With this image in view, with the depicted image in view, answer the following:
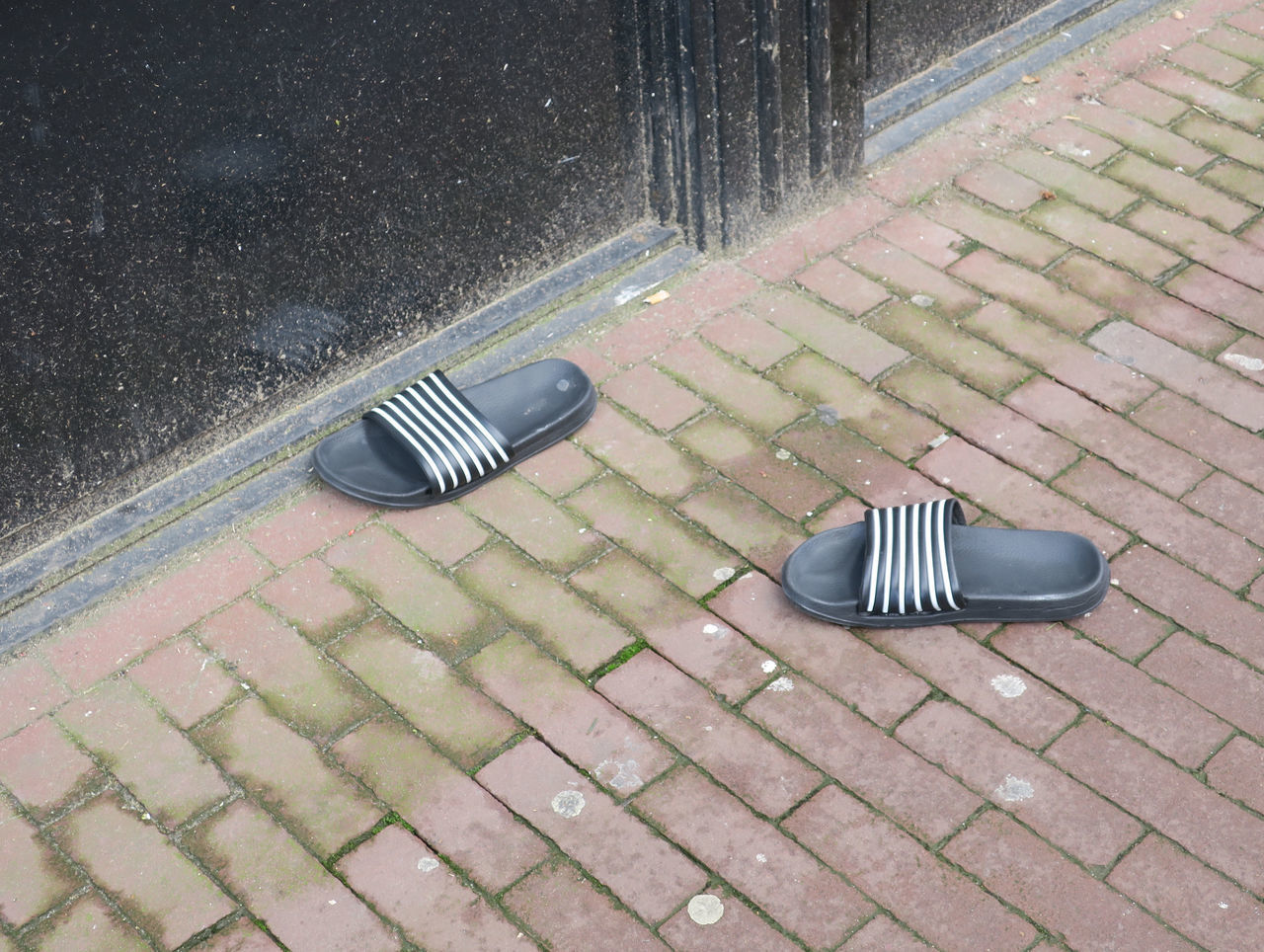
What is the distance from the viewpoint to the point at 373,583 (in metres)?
3.08

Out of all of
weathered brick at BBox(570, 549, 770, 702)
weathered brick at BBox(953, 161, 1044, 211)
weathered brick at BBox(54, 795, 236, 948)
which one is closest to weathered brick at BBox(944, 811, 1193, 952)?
weathered brick at BBox(570, 549, 770, 702)

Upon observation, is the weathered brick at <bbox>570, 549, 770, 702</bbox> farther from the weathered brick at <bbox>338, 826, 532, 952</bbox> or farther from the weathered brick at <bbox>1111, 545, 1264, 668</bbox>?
the weathered brick at <bbox>1111, 545, 1264, 668</bbox>

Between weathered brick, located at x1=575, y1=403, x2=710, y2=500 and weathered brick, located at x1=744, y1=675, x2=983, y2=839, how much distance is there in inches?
23.9

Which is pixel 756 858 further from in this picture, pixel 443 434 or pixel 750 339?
pixel 750 339

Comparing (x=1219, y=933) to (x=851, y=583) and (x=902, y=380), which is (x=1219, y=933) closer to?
(x=851, y=583)

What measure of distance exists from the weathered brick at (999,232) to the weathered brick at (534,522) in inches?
51.6

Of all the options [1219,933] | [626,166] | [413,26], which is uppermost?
[413,26]

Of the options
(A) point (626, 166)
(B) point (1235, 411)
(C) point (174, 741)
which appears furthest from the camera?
(A) point (626, 166)

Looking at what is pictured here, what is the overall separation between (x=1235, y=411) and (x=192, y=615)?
2.40 m

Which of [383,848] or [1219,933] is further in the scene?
[383,848]

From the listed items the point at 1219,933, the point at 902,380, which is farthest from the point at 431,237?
the point at 1219,933

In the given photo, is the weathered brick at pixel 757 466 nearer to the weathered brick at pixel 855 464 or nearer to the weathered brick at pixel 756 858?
the weathered brick at pixel 855 464

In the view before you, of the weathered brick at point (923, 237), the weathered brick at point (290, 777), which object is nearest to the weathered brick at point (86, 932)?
the weathered brick at point (290, 777)

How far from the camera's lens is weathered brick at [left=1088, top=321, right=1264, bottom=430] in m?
3.36
